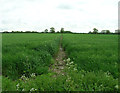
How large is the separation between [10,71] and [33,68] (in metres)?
1.04

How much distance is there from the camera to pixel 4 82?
3.67 meters

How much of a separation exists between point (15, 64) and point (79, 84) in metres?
3.62

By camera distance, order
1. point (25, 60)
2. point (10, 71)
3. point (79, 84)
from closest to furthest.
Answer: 1. point (79, 84)
2. point (10, 71)
3. point (25, 60)

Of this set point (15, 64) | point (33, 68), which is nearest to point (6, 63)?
point (15, 64)

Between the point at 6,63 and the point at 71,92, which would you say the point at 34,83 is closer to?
the point at 71,92

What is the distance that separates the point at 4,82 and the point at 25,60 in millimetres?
2245

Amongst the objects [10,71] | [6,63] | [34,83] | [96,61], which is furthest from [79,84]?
[6,63]

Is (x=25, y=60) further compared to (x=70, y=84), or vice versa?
(x=25, y=60)

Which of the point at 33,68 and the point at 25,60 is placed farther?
the point at 25,60

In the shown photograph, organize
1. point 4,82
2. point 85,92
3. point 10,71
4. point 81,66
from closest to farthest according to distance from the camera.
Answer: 1. point 85,92
2. point 4,82
3. point 10,71
4. point 81,66

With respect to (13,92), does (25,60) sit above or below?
above

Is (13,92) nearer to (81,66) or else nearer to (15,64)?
(15,64)

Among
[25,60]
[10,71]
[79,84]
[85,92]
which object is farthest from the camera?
[25,60]

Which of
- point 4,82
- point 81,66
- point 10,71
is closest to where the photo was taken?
point 4,82
